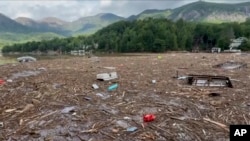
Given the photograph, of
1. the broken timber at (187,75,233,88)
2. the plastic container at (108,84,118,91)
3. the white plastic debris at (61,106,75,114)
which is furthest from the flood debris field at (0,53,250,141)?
the broken timber at (187,75,233,88)

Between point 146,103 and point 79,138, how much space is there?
2424mm

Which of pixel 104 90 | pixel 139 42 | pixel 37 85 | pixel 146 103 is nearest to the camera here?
pixel 146 103

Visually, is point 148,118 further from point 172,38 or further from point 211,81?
point 172,38

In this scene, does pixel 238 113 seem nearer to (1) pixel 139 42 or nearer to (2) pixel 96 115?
(2) pixel 96 115

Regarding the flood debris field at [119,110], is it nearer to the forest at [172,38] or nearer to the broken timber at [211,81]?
the broken timber at [211,81]

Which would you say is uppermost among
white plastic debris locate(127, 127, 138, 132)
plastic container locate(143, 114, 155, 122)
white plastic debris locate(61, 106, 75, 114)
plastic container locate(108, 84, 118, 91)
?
plastic container locate(108, 84, 118, 91)

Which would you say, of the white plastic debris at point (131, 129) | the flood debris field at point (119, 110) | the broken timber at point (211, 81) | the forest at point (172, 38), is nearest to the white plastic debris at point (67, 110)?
the flood debris field at point (119, 110)

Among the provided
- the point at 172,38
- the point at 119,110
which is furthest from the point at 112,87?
the point at 172,38

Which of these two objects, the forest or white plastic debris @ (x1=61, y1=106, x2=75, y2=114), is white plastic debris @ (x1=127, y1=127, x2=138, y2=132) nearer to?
white plastic debris @ (x1=61, y1=106, x2=75, y2=114)

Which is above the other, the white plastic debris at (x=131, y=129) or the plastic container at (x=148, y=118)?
the plastic container at (x=148, y=118)

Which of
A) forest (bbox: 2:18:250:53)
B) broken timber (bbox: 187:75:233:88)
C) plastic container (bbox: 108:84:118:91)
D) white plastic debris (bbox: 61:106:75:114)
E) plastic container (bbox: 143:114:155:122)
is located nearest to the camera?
plastic container (bbox: 143:114:155:122)

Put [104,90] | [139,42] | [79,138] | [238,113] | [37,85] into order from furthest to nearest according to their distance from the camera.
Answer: [139,42] → [37,85] → [104,90] → [238,113] → [79,138]

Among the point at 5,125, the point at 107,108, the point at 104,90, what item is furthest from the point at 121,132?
the point at 104,90

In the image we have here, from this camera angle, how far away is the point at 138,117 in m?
6.81
